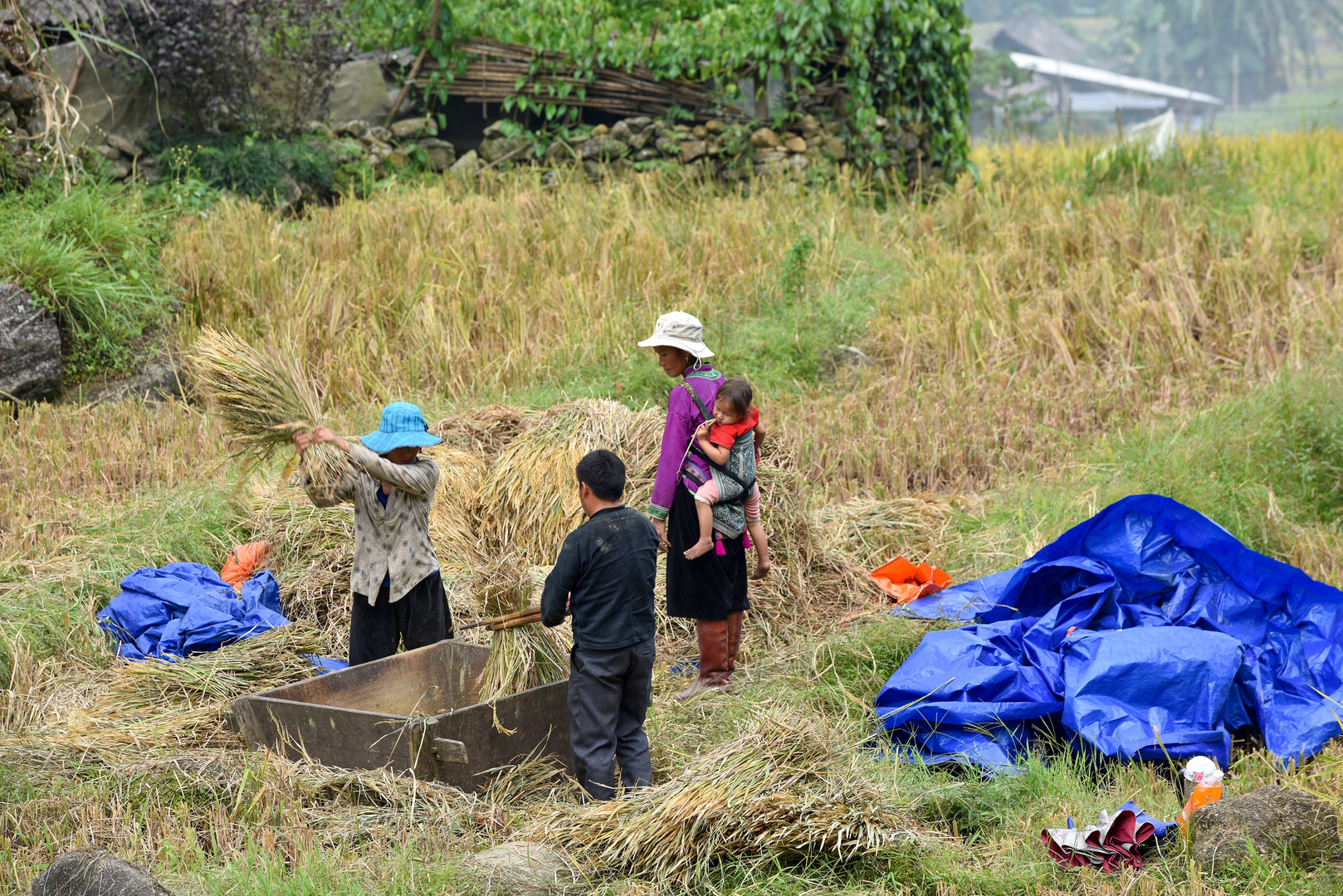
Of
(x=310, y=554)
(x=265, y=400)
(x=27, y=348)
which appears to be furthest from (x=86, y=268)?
(x=265, y=400)

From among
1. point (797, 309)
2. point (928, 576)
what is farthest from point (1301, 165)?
A: point (928, 576)

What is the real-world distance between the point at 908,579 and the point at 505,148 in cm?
840

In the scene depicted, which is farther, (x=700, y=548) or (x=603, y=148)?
(x=603, y=148)

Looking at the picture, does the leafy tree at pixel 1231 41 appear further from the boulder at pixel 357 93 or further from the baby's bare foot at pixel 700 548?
the baby's bare foot at pixel 700 548

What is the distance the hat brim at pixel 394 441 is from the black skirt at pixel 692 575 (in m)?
1.07

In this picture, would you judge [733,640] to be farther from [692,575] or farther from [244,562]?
[244,562]

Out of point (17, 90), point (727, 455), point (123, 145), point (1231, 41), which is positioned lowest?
point (727, 455)

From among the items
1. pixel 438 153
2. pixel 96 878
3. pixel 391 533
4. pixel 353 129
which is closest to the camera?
pixel 96 878

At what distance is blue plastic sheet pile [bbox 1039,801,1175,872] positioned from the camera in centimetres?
335

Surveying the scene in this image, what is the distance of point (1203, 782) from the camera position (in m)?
3.79

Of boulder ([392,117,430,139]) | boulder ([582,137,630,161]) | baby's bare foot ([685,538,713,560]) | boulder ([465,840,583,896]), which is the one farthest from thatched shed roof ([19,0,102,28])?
boulder ([465,840,583,896])

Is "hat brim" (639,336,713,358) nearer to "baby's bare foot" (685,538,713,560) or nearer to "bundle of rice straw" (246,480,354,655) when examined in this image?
"baby's bare foot" (685,538,713,560)

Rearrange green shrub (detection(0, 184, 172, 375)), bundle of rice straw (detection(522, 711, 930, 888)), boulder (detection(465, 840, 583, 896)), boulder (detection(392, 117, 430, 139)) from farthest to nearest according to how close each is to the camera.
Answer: boulder (detection(392, 117, 430, 139)), green shrub (detection(0, 184, 172, 375)), bundle of rice straw (detection(522, 711, 930, 888)), boulder (detection(465, 840, 583, 896))

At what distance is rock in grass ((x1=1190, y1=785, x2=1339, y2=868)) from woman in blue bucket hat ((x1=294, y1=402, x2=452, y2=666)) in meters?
→ 2.78
